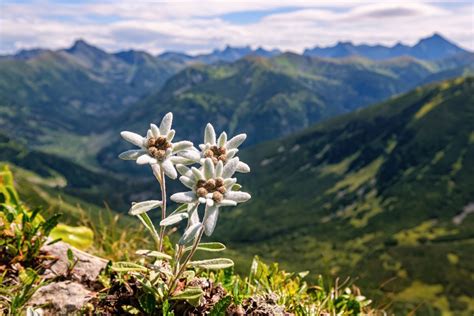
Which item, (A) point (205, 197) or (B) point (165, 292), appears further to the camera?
(B) point (165, 292)

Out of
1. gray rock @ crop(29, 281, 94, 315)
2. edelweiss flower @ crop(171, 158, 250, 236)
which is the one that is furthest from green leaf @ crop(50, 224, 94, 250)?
edelweiss flower @ crop(171, 158, 250, 236)

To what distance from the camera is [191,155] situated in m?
6.12

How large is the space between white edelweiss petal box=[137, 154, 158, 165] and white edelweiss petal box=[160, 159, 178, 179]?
13cm

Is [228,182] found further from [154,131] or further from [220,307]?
[220,307]

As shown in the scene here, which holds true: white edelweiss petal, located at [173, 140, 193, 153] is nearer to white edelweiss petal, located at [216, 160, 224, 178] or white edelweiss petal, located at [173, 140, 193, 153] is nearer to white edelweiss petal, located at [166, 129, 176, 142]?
white edelweiss petal, located at [166, 129, 176, 142]

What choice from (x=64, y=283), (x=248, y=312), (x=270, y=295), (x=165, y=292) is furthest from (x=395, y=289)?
(x=64, y=283)

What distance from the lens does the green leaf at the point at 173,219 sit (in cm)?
575

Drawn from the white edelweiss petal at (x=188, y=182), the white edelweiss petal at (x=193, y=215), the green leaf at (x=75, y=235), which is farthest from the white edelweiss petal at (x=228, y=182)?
the green leaf at (x=75, y=235)

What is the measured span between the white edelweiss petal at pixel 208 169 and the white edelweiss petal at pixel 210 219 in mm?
406

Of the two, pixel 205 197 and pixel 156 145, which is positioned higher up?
pixel 156 145

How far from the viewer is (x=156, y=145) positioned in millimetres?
6176

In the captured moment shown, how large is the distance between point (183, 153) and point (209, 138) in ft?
1.78

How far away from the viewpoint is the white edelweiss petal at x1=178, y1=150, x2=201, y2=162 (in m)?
6.10

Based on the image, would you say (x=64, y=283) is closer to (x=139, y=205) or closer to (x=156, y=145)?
(x=139, y=205)
